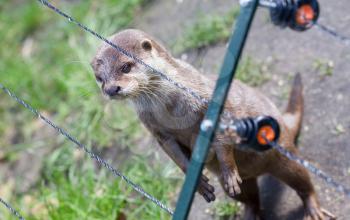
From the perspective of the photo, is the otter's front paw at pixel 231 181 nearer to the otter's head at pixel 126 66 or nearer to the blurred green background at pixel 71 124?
the otter's head at pixel 126 66

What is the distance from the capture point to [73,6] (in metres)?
6.80

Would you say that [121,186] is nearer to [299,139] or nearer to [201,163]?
[299,139]

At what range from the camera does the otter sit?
3.20m

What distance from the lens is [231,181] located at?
3074 millimetres

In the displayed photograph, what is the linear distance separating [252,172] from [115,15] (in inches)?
127

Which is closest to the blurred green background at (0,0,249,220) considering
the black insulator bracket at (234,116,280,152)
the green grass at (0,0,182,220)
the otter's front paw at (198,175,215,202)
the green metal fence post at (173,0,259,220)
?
the green grass at (0,0,182,220)

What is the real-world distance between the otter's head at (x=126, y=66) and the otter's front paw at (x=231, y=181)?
578 mm

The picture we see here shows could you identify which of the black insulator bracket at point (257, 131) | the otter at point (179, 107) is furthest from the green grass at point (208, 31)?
the black insulator bracket at point (257, 131)

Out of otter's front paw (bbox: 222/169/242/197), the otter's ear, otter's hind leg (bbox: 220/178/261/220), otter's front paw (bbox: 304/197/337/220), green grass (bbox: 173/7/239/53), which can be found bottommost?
Result: green grass (bbox: 173/7/239/53)

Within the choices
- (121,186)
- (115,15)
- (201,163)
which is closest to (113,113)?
(121,186)

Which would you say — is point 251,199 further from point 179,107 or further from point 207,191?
point 179,107

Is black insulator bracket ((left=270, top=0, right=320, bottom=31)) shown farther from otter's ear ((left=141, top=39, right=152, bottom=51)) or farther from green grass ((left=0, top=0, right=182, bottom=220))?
green grass ((left=0, top=0, right=182, bottom=220))

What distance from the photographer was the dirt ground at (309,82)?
3791 mm

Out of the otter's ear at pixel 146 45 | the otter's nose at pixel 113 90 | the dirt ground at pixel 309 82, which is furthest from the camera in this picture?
the dirt ground at pixel 309 82
